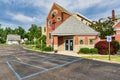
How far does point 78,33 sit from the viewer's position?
1037 inches

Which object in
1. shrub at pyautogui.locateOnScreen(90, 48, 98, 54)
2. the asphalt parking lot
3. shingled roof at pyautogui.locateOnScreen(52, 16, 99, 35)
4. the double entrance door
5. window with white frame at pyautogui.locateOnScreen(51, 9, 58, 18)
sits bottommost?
the asphalt parking lot

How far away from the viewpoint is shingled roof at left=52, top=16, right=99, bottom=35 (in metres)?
26.4

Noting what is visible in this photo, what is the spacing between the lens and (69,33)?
26906mm

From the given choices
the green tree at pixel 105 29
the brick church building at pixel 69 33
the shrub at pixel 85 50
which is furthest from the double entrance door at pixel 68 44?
the green tree at pixel 105 29

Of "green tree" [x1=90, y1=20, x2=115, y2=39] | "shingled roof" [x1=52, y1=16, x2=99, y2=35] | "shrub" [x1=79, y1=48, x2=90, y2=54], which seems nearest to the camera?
"shrub" [x1=79, y1=48, x2=90, y2=54]

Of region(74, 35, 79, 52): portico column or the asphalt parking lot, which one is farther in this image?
region(74, 35, 79, 52): portico column

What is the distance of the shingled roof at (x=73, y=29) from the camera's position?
26.4 meters

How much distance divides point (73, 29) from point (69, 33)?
5.43ft

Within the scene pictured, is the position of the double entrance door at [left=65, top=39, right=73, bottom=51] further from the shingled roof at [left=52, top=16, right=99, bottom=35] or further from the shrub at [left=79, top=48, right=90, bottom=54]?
the shrub at [left=79, top=48, right=90, bottom=54]

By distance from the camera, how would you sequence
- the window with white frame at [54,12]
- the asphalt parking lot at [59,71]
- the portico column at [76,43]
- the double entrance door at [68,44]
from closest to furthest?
the asphalt parking lot at [59,71]
the portico column at [76,43]
the double entrance door at [68,44]
the window with white frame at [54,12]

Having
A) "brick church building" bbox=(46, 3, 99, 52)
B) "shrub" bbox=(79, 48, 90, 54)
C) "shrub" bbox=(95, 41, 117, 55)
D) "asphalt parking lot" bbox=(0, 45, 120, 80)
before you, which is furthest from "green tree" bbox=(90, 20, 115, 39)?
"asphalt parking lot" bbox=(0, 45, 120, 80)

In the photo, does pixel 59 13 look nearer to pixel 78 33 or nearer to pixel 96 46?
pixel 78 33

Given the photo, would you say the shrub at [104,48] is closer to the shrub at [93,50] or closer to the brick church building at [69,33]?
the shrub at [93,50]

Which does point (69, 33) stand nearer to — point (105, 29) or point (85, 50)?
point (85, 50)
